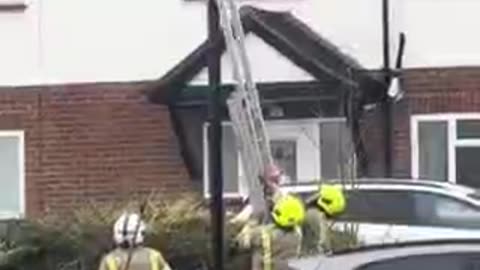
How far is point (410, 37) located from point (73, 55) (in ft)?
14.6

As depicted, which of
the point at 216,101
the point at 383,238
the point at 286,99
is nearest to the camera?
the point at 216,101

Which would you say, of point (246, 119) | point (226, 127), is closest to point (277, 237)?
point (246, 119)

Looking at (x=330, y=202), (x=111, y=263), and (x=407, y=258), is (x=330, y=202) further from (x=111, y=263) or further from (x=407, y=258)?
(x=407, y=258)

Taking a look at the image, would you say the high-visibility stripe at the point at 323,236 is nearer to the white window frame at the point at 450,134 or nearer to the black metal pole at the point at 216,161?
the black metal pole at the point at 216,161

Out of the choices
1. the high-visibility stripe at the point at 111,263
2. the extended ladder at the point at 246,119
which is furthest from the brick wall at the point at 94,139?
the high-visibility stripe at the point at 111,263

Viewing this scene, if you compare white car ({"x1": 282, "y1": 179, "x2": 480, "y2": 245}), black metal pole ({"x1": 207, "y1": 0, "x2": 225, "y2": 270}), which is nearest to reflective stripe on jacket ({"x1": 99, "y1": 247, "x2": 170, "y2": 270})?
black metal pole ({"x1": 207, "y1": 0, "x2": 225, "y2": 270})

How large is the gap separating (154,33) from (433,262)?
12822 mm

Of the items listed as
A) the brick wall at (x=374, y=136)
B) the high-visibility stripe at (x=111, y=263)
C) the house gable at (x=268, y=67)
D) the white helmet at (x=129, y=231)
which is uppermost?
the house gable at (x=268, y=67)

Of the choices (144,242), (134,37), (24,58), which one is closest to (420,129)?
(134,37)

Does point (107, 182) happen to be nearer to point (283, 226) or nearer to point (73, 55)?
point (73, 55)

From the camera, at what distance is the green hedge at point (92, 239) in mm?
12414

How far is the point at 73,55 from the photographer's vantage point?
21438mm

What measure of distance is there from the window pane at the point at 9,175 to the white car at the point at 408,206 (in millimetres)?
6276

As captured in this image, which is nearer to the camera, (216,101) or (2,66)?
(216,101)
